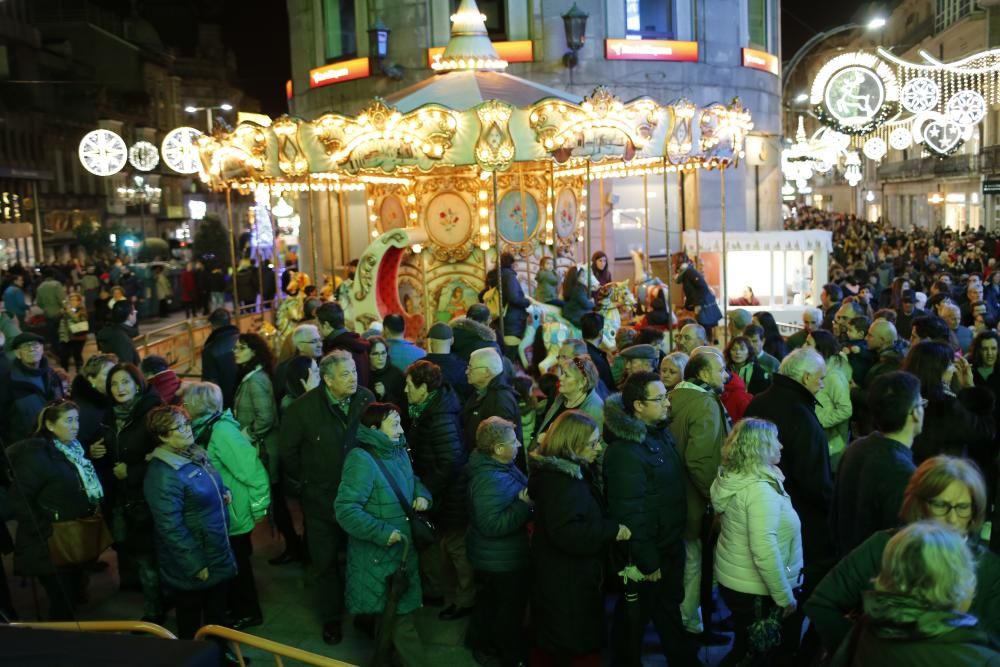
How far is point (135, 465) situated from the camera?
6.19 meters

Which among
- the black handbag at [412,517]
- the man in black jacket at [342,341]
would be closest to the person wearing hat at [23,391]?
the man in black jacket at [342,341]

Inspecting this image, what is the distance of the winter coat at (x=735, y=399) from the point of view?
679cm

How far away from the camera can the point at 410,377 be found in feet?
21.0

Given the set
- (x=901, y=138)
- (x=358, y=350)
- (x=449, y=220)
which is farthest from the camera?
(x=901, y=138)

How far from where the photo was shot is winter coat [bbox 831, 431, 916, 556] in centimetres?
450

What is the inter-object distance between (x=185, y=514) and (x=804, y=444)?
358 centimetres

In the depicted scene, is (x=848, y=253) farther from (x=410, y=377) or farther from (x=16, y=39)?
(x=16, y=39)

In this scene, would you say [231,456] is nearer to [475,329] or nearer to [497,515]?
[497,515]

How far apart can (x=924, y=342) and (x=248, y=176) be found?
10073mm

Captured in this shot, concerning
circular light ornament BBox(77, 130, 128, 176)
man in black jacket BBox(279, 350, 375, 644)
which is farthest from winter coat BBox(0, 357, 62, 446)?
circular light ornament BBox(77, 130, 128, 176)

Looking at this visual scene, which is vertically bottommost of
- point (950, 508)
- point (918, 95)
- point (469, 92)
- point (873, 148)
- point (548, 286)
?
point (950, 508)

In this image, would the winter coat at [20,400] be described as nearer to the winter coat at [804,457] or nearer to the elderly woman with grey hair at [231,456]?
the elderly woman with grey hair at [231,456]

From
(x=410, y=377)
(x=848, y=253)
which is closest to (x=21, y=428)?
(x=410, y=377)

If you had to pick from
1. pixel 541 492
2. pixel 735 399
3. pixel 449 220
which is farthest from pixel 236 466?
pixel 449 220
